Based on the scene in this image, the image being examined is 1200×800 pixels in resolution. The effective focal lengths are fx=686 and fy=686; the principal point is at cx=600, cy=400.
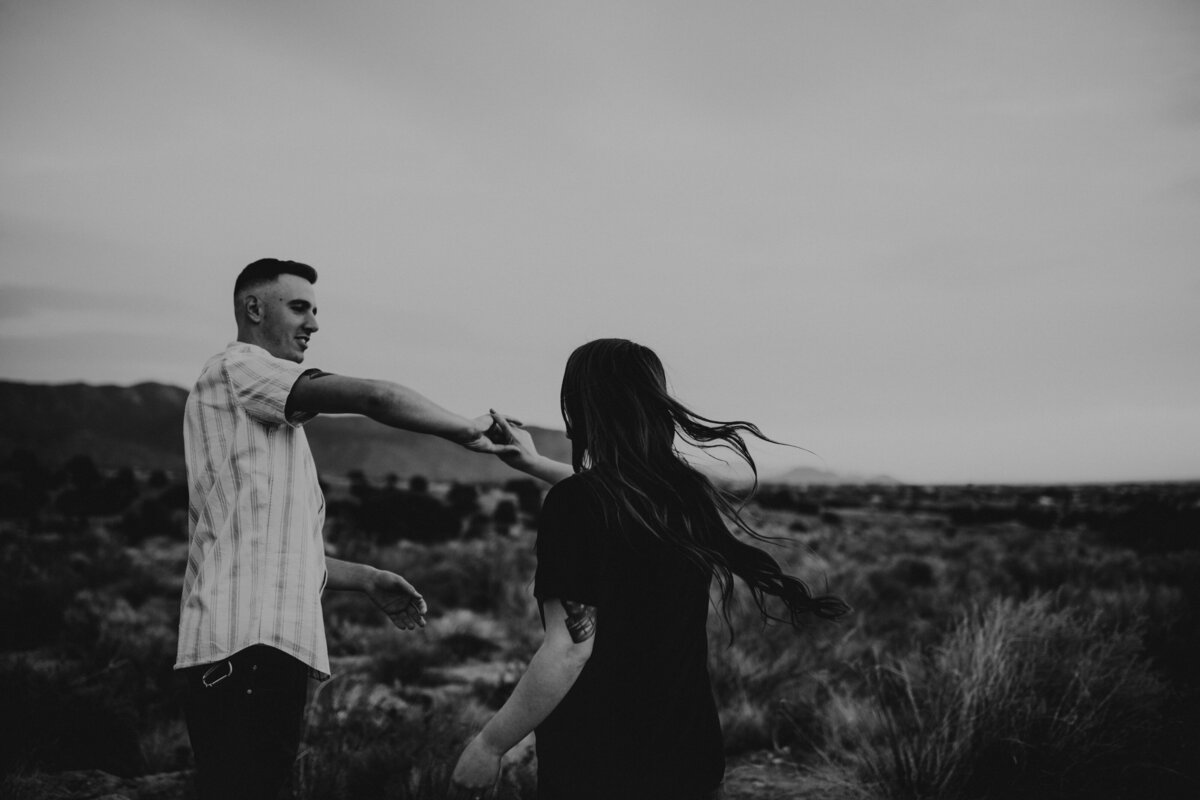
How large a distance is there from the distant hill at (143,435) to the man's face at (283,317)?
86795 mm

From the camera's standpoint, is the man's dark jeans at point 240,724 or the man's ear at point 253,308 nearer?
the man's dark jeans at point 240,724

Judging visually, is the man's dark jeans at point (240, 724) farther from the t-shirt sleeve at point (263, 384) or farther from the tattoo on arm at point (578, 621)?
the tattoo on arm at point (578, 621)

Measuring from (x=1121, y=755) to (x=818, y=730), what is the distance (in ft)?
6.17

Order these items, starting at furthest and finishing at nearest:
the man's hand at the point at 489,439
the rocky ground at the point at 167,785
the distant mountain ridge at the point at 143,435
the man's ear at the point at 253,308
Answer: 1. the distant mountain ridge at the point at 143,435
2. the rocky ground at the point at 167,785
3. the man's ear at the point at 253,308
4. the man's hand at the point at 489,439

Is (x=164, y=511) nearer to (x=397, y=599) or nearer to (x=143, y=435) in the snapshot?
(x=397, y=599)

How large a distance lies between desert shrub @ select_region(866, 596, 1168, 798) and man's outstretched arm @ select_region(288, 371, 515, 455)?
313 centimetres

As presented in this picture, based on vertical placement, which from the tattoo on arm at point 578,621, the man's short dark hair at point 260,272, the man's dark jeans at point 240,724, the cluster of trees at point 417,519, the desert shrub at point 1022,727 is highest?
the man's short dark hair at point 260,272

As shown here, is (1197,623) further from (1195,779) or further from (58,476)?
(58,476)

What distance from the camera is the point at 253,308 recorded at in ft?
7.59

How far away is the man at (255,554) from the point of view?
73.4 inches

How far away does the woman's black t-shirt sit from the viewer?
163 centimetres

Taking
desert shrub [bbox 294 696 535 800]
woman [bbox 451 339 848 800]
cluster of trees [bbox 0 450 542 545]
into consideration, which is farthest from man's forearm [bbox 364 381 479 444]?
cluster of trees [bbox 0 450 542 545]

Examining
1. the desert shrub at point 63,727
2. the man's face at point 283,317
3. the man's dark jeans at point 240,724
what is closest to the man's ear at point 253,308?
→ the man's face at point 283,317

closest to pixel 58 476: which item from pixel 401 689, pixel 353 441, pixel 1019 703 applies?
pixel 401 689
